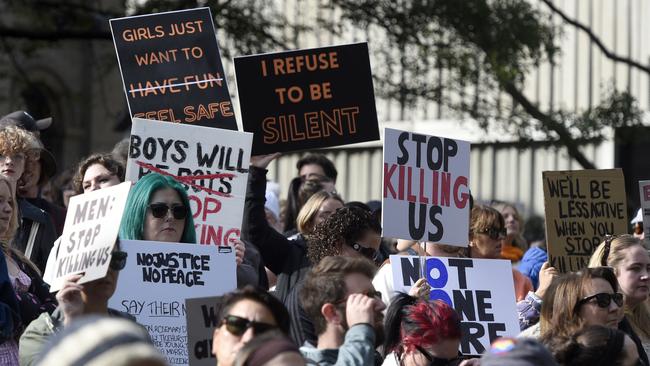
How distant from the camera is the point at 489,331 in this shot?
24.8 feet

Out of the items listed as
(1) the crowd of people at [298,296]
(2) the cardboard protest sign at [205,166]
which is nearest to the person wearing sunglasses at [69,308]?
(1) the crowd of people at [298,296]

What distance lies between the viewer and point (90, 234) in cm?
562

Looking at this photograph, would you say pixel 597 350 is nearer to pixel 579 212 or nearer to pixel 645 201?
pixel 579 212

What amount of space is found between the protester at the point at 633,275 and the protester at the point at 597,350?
254 cm

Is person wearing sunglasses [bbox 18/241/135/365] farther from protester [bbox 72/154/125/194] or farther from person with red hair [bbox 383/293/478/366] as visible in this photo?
protester [bbox 72/154/125/194]

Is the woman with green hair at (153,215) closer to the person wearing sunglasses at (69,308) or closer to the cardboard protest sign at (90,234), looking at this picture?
the cardboard protest sign at (90,234)

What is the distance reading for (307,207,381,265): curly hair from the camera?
746 cm

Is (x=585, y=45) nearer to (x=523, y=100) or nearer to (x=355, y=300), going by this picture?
(x=523, y=100)

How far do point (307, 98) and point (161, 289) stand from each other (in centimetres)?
222

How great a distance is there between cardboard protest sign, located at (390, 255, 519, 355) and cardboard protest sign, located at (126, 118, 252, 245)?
0.84 meters

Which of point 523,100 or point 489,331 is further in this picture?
point 523,100

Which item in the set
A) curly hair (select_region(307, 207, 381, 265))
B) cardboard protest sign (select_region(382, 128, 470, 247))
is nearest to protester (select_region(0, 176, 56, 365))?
curly hair (select_region(307, 207, 381, 265))

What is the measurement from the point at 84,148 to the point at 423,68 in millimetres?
8937

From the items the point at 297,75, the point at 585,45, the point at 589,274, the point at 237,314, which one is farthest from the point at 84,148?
the point at 237,314
